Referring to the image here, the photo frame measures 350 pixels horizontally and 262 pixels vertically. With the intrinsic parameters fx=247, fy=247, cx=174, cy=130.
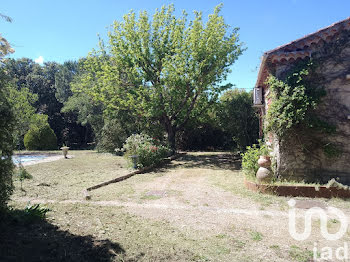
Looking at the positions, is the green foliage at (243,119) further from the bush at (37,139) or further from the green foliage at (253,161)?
the bush at (37,139)

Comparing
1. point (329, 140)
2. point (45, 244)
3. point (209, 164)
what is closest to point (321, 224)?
point (329, 140)

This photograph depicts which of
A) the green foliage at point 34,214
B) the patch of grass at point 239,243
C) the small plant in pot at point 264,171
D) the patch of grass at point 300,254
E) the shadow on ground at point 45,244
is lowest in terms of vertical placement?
the patch of grass at point 300,254

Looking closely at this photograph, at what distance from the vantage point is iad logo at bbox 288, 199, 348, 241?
4.04 m

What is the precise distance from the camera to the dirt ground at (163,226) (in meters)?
3.46

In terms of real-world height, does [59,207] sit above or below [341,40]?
below

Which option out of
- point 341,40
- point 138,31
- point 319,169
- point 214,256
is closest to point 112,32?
point 138,31

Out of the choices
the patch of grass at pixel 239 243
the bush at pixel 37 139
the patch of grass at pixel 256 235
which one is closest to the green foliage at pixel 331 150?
the patch of grass at pixel 256 235

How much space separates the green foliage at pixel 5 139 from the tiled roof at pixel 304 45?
21.7 ft

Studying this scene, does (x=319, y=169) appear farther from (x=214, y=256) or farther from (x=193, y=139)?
(x=193, y=139)

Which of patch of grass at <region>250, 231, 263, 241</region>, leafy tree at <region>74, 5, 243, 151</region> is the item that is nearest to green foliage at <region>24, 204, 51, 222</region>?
patch of grass at <region>250, 231, 263, 241</region>

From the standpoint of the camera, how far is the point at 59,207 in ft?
18.2

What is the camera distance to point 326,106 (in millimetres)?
6996

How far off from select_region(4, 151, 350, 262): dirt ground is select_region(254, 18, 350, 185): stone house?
4.20 ft

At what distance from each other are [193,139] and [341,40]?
55.4ft
